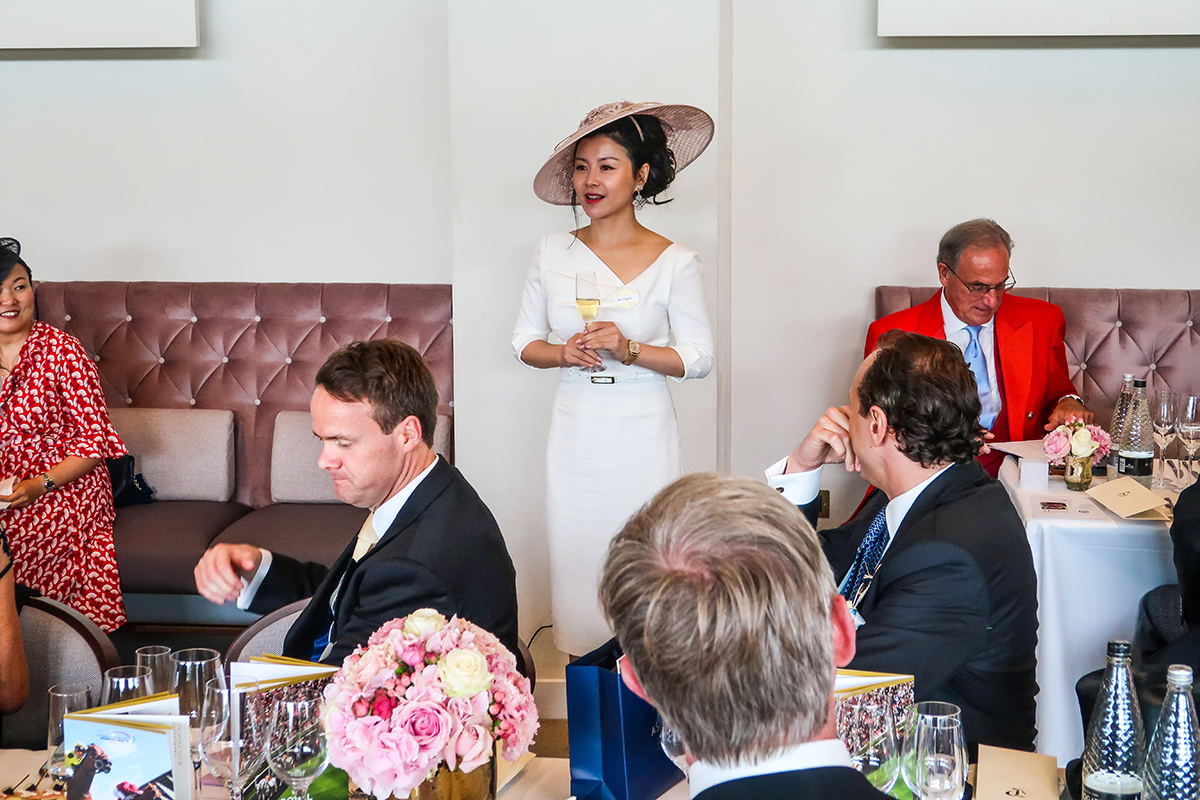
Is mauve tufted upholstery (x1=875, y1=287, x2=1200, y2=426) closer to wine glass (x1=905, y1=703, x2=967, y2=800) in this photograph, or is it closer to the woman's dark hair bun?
the woman's dark hair bun

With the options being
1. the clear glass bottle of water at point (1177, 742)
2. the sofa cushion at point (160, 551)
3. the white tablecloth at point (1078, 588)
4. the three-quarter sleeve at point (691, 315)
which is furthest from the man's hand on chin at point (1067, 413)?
the sofa cushion at point (160, 551)

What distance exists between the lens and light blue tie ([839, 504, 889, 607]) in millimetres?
2107

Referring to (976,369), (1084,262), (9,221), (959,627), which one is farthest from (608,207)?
(9,221)

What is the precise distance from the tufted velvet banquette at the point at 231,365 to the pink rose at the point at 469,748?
2716 millimetres

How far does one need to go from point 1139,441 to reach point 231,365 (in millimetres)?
3204

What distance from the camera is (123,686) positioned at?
1507 millimetres

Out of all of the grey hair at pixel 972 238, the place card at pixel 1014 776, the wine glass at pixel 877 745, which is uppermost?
the grey hair at pixel 972 238

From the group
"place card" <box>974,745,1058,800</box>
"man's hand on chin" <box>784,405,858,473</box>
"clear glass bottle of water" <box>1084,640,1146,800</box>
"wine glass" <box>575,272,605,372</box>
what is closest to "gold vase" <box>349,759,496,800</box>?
"place card" <box>974,745,1058,800</box>

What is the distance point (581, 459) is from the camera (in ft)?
10.2

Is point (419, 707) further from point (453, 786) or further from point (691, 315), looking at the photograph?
point (691, 315)

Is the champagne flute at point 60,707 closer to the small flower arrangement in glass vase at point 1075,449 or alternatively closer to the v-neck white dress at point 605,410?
the v-neck white dress at point 605,410

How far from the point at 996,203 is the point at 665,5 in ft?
5.05

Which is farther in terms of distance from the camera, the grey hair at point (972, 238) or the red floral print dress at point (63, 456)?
the grey hair at point (972, 238)

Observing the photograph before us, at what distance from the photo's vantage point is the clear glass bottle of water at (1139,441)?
2.94m
